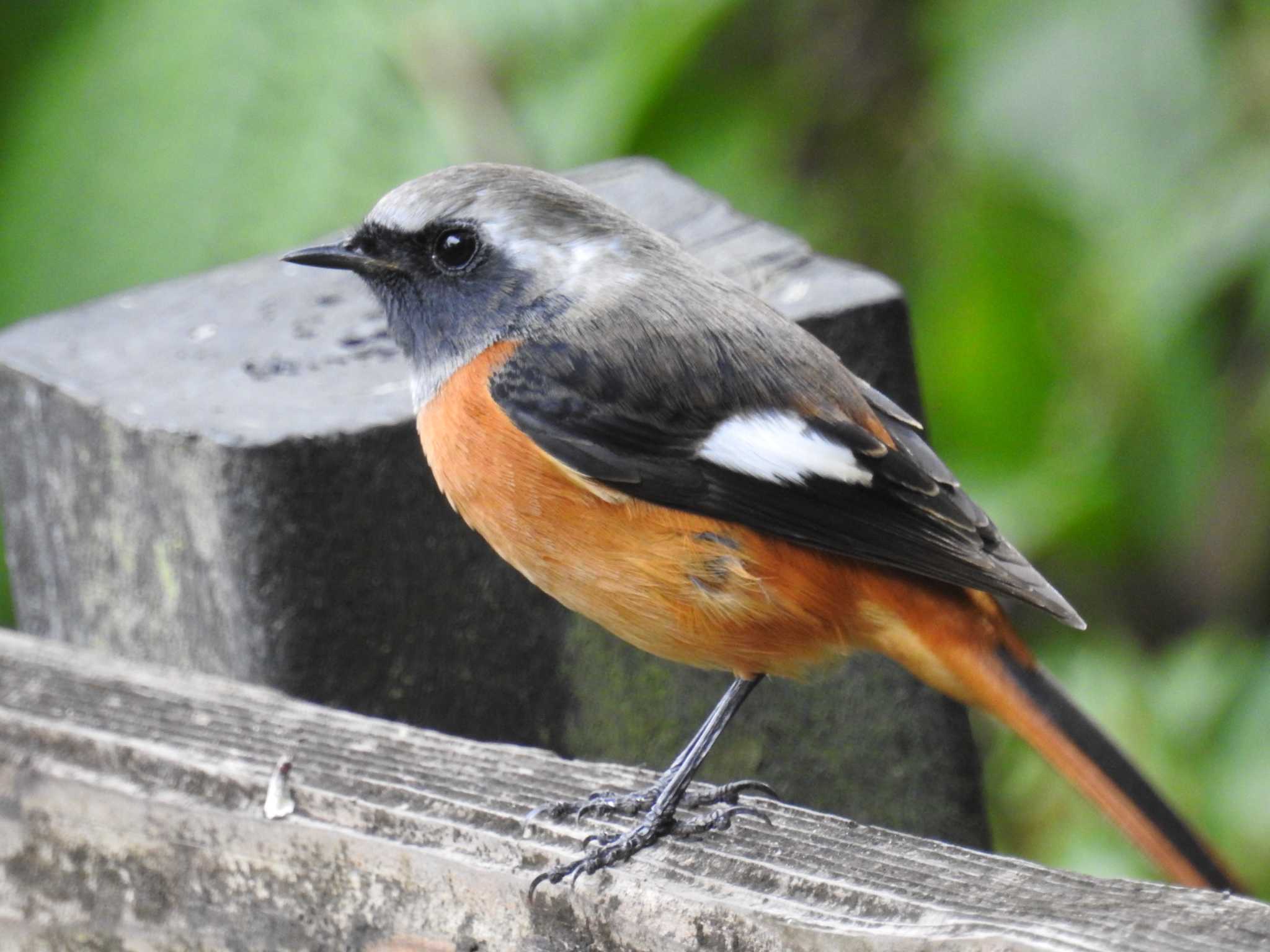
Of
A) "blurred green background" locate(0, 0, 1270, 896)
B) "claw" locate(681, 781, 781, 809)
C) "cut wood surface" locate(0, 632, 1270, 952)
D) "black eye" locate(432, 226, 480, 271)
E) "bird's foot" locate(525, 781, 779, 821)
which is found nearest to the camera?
"cut wood surface" locate(0, 632, 1270, 952)

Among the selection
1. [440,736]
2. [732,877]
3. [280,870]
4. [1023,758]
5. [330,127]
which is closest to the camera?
[732,877]

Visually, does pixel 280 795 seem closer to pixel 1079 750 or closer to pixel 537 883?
pixel 537 883

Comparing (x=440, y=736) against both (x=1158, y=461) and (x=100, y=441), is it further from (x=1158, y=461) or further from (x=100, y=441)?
(x=1158, y=461)

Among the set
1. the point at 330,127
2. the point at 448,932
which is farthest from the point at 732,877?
the point at 330,127

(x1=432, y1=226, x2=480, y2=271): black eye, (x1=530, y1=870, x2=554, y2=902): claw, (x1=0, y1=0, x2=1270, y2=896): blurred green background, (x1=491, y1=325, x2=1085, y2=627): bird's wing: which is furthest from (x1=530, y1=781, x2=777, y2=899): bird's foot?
(x1=0, y1=0, x2=1270, y2=896): blurred green background

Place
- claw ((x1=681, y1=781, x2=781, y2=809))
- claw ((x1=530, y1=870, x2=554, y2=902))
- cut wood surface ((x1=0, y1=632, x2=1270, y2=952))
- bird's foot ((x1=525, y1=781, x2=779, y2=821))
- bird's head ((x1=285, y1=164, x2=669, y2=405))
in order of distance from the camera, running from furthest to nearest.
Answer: bird's head ((x1=285, y1=164, x2=669, y2=405)) < claw ((x1=681, y1=781, x2=781, y2=809)) < bird's foot ((x1=525, y1=781, x2=779, y2=821)) < claw ((x1=530, y1=870, x2=554, y2=902)) < cut wood surface ((x1=0, y1=632, x2=1270, y2=952))

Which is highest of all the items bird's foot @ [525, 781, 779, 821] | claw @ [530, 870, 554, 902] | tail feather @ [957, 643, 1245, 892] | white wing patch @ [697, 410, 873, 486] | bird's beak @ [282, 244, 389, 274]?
bird's beak @ [282, 244, 389, 274]

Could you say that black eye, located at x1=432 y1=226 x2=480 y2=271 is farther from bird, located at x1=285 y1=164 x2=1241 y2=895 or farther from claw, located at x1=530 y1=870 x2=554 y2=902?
claw, located at x1=530 y1=870 x2=554 y2=902
